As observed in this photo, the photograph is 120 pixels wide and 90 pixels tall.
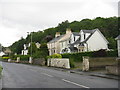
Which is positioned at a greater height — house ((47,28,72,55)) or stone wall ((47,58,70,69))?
house ((47,28,72,55))

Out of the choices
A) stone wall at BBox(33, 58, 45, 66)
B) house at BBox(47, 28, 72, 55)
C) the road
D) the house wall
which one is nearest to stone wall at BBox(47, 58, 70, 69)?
stone wall at BBox(33, 58, 45, 66)

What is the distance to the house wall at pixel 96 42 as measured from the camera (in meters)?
52.3

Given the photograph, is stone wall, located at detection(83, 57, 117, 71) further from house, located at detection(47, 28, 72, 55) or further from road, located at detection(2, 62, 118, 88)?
house, located at detection(47, 28, 72, 55)

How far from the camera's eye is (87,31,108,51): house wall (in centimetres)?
5228

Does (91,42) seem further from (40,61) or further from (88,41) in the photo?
(40,61)

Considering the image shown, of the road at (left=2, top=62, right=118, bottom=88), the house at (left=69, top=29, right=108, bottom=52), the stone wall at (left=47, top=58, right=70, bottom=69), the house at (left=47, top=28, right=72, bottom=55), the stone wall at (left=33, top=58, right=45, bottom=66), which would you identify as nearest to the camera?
the road at (left=2, top=62, right=118, bottom=88)

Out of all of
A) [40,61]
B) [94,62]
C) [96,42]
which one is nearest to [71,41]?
[96,42]

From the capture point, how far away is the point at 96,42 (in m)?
53.4


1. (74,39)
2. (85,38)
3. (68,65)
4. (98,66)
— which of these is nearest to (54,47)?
(74,39)

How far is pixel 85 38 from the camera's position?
54438 millimetres

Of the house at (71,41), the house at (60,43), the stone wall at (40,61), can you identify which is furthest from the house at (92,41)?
the stone wall at (40,61)

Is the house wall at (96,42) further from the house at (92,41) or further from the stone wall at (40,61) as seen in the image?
the stone wall at (40,61)

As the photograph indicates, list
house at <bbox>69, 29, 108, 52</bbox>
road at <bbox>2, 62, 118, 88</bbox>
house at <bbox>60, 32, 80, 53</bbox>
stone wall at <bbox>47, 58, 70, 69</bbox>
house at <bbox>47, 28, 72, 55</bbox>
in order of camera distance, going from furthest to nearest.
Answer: house at <bbox>47, 28, 72, 55</bbox>, house at <bbox>60, 32, 80, 53</bbox>, house at <bbox>69, 29, 108, 52</bbox>, stone wall at <bbox>47, 58, 70, 69</bbox>, road at <bbox>2, 62, 118, 88</bbox>

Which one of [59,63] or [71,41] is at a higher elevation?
[71,41]
